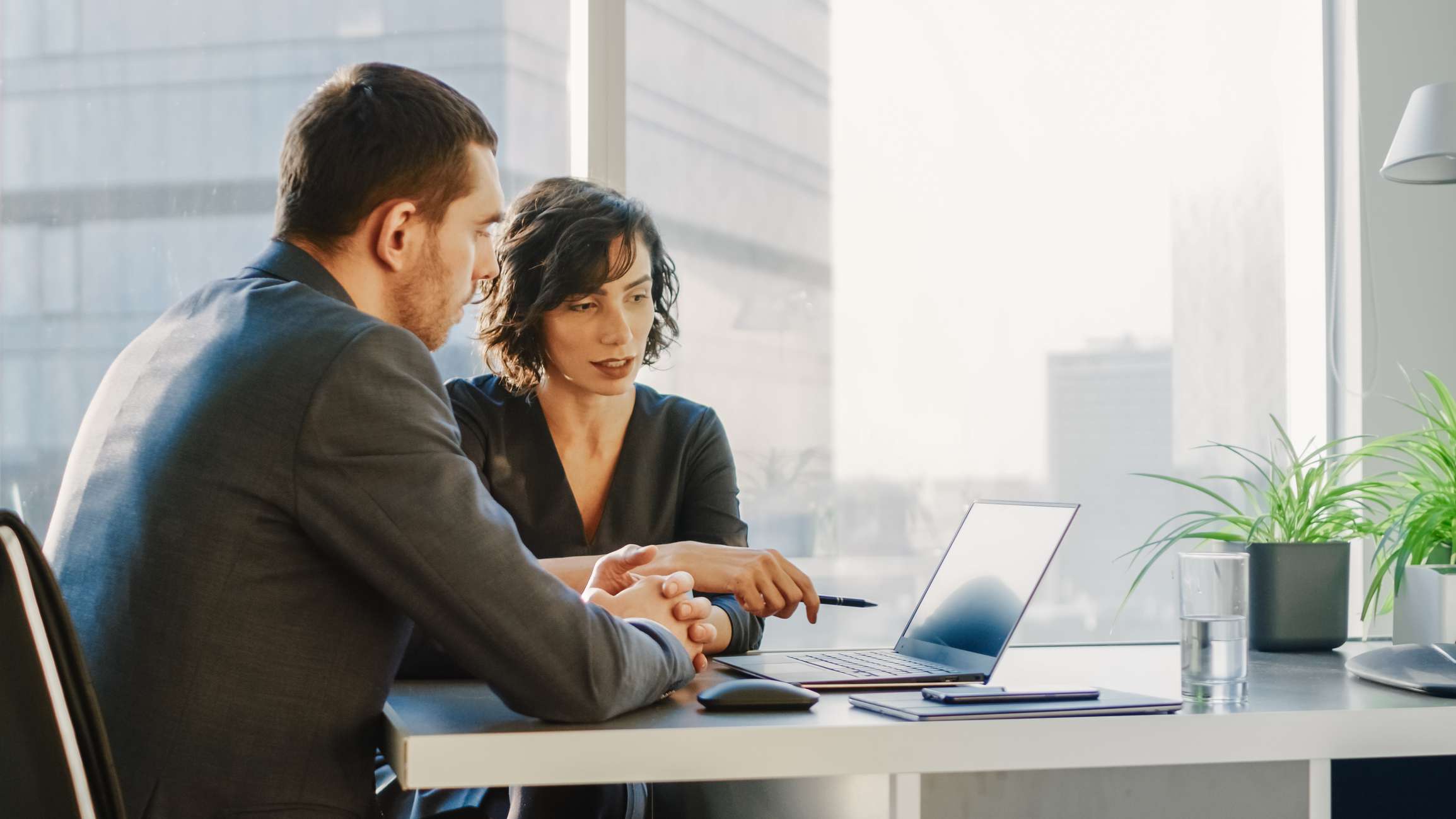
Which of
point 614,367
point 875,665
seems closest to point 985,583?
point 875,665

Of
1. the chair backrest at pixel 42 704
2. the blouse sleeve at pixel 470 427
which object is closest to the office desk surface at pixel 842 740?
the chair backrest at pixel 42 704

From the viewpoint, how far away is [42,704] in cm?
88

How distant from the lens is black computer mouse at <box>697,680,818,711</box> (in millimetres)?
1125

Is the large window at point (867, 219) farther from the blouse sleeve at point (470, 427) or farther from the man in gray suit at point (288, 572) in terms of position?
the man in gray suit at point (288, 572)

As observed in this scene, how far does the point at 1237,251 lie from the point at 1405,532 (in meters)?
1.07

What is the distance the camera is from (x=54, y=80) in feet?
7.47

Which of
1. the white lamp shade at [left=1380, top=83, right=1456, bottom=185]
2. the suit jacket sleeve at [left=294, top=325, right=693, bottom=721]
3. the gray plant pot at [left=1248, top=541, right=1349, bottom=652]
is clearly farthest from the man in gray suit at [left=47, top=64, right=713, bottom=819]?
the white lamp shade at [left=1380, top=83, right=1456, bottom=185]

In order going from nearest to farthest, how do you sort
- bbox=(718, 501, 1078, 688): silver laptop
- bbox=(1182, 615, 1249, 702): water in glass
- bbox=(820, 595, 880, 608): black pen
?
1. bbox=(1182, 615, 1249, 702): water in glass
2. bbox=(718, 501, 1078, 688): silver laptop
3. bbox=(820, 595, 880, 608): black pen

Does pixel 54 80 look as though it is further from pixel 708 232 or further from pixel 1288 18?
pixel 1288 18

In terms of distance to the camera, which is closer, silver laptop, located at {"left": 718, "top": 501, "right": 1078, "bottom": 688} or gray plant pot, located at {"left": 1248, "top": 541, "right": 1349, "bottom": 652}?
silver laptop, located at {"left": 718, "top": 501, "right": 1078, "bottom": 688}

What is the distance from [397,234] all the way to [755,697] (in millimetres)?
637

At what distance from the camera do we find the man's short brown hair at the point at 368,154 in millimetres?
1296

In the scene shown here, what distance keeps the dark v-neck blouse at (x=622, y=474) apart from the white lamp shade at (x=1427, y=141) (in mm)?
1299

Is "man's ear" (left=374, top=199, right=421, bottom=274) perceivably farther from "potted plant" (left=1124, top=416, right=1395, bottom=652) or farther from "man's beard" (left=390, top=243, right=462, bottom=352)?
"potted plant" (left=1124, top=416, right=1395, bottom=652)
